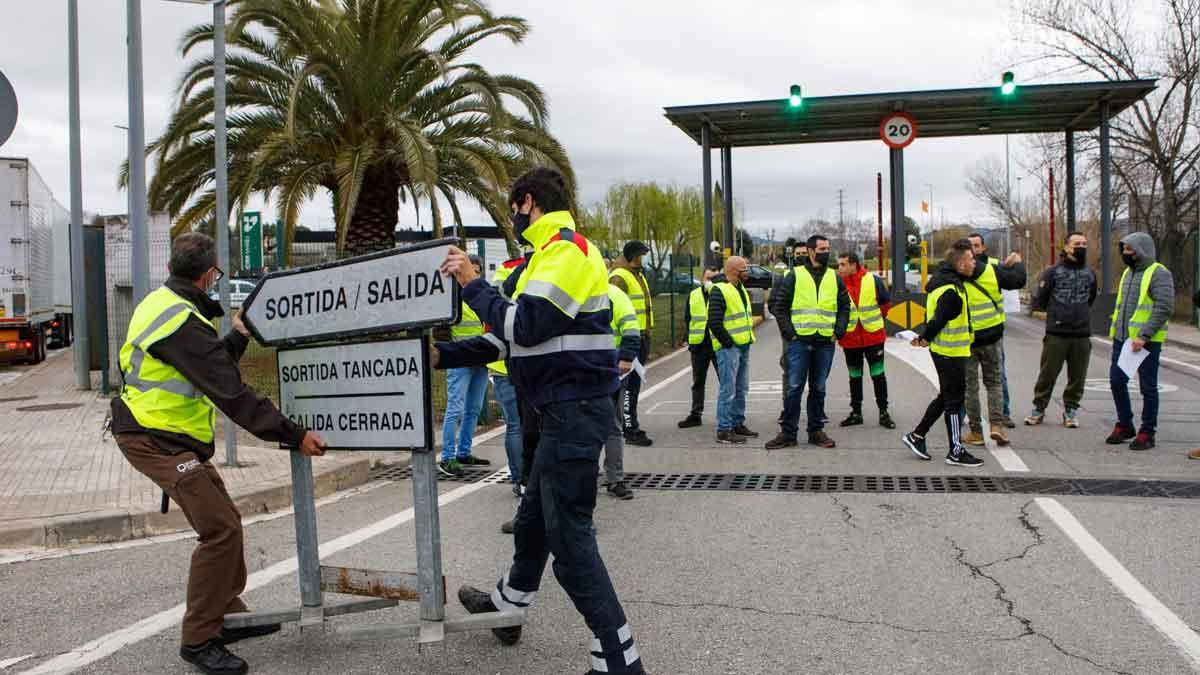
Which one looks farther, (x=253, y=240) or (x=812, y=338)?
(x=253, y=240)

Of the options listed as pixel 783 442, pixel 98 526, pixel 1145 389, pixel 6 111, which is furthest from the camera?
pixel 783 442

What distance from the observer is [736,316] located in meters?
10.2

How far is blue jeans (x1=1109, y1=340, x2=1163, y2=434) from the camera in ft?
30.5

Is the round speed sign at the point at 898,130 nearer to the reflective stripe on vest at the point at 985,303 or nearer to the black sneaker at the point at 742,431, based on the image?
the reflective stripe on vest at the point at 985,303

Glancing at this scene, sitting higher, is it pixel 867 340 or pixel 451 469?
pixel 867 340

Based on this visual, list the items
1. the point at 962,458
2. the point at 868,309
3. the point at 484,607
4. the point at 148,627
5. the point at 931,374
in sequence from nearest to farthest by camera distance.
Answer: the point at 484,607 < the point at 148,627 < the point at 962,458 < the point at 868,309 < the point at 931,374

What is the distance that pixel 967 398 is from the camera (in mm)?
9805

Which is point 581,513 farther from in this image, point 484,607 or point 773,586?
point 773,586

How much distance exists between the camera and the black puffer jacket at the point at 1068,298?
10.5 m

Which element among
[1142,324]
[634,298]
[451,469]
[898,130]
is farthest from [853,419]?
[898,130]

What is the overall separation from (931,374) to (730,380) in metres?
6.59

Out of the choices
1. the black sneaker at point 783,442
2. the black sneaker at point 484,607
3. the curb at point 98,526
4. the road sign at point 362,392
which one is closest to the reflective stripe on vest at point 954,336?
the black sneaker at point 783,442

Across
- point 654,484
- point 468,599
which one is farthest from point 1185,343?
point 468,599

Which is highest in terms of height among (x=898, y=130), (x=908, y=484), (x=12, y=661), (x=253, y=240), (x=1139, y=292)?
(x=898, y=130)
